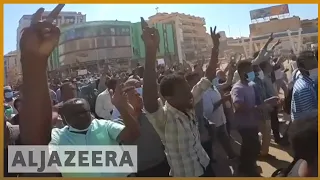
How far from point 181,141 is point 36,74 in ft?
3.01

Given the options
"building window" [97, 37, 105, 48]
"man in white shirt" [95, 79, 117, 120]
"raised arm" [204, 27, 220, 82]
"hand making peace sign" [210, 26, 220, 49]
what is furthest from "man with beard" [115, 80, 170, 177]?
"building window" [97, 37, 105, 48]

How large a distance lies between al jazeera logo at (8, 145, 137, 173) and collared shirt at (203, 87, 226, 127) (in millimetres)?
1659

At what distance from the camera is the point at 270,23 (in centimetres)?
1258

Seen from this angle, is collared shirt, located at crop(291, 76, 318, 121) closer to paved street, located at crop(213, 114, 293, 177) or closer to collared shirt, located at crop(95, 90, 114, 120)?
paved street, located at crop(213, 114, 293, 177)

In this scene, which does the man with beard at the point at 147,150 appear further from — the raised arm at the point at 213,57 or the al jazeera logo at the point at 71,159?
the raised arm at the point at 213,57

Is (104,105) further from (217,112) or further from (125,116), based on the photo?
(125,116)

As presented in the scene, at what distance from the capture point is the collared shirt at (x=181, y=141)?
218 centimetres

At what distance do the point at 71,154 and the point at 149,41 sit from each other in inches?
29.5

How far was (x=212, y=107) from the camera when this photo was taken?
3.90 meters

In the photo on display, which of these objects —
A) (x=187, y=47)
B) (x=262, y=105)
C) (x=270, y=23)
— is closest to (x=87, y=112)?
(x=262, y=105)

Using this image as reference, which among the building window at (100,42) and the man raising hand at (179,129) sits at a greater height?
the building window at (100,42)

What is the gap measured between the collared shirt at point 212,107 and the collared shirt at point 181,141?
159 cm

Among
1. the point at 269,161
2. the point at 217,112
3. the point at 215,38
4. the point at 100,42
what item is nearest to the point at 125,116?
the point at 215,38

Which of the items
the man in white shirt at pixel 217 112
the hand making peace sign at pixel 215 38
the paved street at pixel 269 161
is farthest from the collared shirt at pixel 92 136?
the man in white shirt at pixel 217 112
